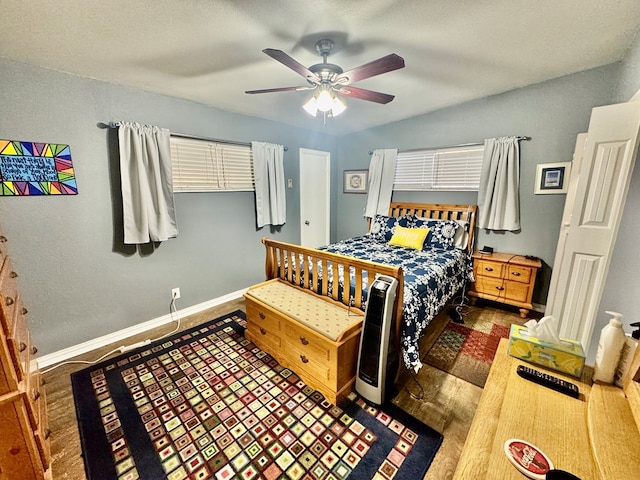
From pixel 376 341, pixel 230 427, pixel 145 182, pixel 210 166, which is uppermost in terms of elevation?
pixel 210 166

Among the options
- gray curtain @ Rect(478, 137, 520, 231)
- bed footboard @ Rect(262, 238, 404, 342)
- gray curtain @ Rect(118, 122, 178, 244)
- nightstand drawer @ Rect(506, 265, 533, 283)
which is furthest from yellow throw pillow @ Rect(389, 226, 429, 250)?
gray curtain @ Rect(118, 122, 178, 244)

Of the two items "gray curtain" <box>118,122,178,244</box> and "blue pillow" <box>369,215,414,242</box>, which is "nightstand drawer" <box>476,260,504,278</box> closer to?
"blue pillow" <box>369,215,414,242</box>

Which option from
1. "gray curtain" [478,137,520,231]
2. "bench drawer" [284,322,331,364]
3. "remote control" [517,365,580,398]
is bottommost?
"bench drawer" [284,322,331,364]

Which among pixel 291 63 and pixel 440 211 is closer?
pixel 291 63

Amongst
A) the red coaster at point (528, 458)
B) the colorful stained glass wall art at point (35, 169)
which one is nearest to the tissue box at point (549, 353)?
the red coaster at point (528, 458)

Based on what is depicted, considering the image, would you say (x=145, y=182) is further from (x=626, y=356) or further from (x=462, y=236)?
(x=462, y=236)

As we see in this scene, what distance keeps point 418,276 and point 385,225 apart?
5.04ft

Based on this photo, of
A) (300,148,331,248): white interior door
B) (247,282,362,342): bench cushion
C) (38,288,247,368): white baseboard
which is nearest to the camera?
(247,282,362,342): bench cushion

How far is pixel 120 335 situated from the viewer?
2.60 metres

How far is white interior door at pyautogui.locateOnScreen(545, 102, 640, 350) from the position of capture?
1753 millimetres

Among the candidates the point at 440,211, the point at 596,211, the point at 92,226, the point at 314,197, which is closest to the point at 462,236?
the point at 440,211

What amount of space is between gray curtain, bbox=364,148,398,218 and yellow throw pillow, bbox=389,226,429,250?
0.80 m

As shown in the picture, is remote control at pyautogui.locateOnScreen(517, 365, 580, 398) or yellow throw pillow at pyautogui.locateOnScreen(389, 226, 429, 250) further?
yellow throw pillow at pyautogui.locateOnScreen(389, 226, 429, 250)

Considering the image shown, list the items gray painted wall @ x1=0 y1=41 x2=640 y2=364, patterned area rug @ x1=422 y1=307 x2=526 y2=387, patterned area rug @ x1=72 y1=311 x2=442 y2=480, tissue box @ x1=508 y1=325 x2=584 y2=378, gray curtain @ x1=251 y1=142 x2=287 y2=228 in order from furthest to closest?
gray curtain @ x1=251 y1=142 x2=287 y2=228 < patterned area rug @ x1=422 y1=307 x2=526 y2=387 < gray painted wall @ x1=0 y1=41 x2=640 y2=364 < patterned area rug @ x1=72 y1=311 x2=442 y2=480 < tissue box @ x1=508 y1=325 x2=584 y2=378
